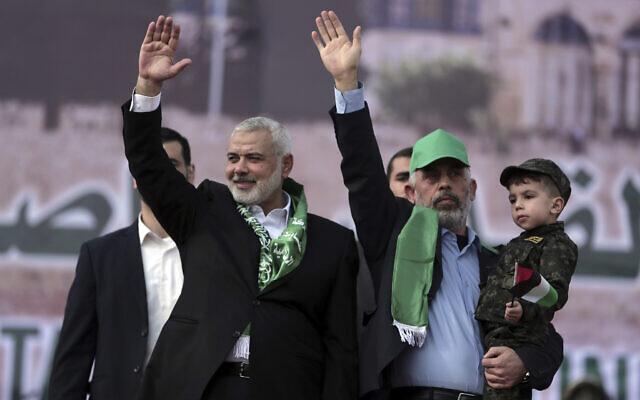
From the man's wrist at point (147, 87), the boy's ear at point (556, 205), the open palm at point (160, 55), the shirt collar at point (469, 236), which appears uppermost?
the open palm at point (160, 55)

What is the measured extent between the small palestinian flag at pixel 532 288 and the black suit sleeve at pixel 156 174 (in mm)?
1088

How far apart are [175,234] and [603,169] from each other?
3.64 meters

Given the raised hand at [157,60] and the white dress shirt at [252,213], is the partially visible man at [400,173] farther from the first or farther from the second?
the raised hand at [157,60]

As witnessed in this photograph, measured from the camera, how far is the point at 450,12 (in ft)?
19.0

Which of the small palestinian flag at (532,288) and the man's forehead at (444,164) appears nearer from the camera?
the small palestinian flag at (532,288)

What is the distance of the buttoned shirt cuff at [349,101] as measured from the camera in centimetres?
298

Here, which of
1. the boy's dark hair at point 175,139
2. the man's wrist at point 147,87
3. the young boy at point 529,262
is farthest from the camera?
the boy's dark hair at point 175,139

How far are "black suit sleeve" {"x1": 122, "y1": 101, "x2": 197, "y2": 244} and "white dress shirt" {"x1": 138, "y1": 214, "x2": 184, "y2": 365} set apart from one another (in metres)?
0.34

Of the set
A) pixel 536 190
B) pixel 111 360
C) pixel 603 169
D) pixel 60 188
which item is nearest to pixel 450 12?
pixel 603 169

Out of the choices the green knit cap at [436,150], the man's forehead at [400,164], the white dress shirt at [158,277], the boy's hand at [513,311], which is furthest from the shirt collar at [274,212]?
the man's forehead at [400,164]

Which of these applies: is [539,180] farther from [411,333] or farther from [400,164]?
[400,164]

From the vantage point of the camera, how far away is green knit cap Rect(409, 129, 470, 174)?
318 cm

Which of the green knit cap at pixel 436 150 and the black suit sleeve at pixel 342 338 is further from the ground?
the green knit cap at pixel 436 150

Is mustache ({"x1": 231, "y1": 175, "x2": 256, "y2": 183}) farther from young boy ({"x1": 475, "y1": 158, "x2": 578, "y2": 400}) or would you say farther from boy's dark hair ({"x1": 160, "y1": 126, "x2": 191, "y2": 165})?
young boy ({"x1": 475, "y1": 158, "x2": 578, "y2": 400})
